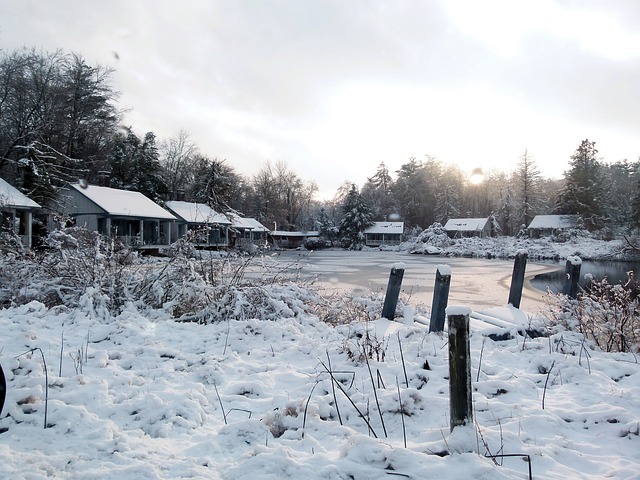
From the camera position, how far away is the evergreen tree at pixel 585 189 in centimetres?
5273

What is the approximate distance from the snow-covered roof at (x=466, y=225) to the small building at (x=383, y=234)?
720 cm

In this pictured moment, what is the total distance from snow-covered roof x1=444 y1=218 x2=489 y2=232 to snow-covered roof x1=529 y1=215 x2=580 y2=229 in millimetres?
6673

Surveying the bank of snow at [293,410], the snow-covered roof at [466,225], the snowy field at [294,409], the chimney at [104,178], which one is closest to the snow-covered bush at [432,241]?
the snow-covered roof at [466,225]

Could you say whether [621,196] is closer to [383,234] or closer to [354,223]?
[383,234]

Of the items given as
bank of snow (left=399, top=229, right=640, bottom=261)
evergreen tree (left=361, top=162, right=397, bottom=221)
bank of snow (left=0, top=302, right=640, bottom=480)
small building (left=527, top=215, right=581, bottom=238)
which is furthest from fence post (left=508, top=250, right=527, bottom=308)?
evergreen tree (left=361, top=162, right=397, bottom=221)

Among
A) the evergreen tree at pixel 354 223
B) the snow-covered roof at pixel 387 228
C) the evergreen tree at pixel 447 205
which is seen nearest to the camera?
the evergreen tree at pixel 354 223

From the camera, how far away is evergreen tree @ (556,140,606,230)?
173ft

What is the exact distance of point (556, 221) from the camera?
184ft

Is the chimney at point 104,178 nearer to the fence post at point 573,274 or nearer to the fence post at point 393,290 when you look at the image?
the fence post at point 393,290

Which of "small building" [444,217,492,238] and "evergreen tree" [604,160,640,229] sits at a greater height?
"evergreen tree" [604,160,640,229]

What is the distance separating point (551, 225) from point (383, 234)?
2331cm

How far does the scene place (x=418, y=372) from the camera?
4172mm

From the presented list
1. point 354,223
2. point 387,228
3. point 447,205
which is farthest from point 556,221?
point 354,223

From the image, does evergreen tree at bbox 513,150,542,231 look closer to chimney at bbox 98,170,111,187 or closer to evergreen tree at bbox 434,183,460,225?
evergreen tree at bbox 434,183,460,225
